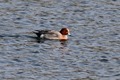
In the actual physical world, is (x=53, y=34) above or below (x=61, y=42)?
above

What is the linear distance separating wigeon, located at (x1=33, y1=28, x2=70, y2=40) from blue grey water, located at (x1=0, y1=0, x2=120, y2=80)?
321 mm

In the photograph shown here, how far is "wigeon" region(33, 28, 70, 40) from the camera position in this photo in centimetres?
3253

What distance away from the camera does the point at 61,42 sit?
32.8 m

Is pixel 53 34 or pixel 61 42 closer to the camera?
pixel 61 42

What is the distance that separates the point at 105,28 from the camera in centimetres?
3353

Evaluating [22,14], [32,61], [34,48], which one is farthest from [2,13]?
[32,61]

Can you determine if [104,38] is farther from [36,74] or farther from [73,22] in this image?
[36,74]

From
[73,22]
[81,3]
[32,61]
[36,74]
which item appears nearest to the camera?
[36,74]

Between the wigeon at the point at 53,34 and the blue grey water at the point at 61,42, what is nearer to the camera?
the blue grey water at the point at 61,42

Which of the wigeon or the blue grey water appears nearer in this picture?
the blue grey water

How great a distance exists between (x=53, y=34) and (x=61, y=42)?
0.53 m

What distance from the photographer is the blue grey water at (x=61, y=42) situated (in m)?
26.3

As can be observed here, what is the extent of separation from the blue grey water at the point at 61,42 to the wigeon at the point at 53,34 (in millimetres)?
321

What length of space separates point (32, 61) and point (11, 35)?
482cm
